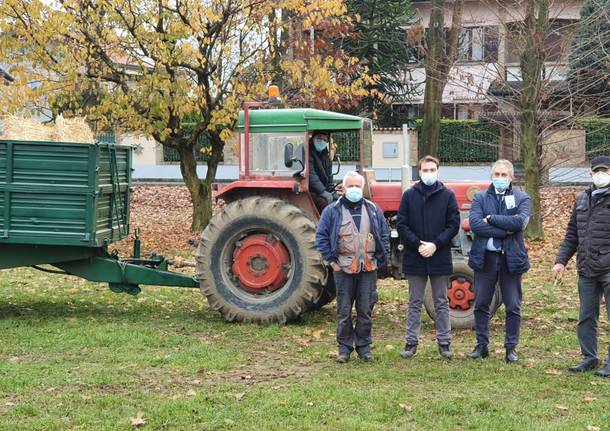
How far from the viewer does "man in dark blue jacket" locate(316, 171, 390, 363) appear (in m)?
7.74

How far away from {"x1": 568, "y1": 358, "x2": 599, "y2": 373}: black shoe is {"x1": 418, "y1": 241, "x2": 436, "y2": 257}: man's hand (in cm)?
150

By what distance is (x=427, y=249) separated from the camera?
770 centimetres

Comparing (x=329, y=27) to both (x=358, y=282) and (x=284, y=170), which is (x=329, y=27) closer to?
(x=284, y=170)

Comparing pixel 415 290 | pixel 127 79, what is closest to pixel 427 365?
pixel 415 290

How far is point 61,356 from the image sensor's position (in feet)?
26.0

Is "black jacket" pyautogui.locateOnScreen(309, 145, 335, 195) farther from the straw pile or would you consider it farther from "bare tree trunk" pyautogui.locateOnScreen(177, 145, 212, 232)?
"bare tree trunk" pyautogui.locateOnScreen(177, 145, 212, 232)

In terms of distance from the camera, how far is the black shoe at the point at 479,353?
305 inches

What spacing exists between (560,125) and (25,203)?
38.0 feet

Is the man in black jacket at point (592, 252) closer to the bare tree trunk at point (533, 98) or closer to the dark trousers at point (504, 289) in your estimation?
the dark trousers at point (504, 289)

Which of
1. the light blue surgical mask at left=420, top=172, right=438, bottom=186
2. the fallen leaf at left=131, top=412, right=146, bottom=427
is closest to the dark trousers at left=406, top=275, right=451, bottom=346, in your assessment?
the light blue surgical mask at left=420, top=172, right=438, bottom=186

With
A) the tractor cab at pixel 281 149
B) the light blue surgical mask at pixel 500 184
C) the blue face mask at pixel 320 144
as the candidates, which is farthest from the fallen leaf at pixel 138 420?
the blue face mask at pixel 320 144

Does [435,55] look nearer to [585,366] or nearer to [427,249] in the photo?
[427,249]

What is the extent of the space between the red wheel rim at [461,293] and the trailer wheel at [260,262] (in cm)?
137

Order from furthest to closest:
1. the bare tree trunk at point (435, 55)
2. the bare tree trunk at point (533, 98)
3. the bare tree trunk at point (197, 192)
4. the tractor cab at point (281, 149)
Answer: the bare tree trunk at point (435, 55)
the bare tree trunk at point (197, 192)
the bare tree trunk at point (533, 98)
the tractor cab at point (281, 149)
